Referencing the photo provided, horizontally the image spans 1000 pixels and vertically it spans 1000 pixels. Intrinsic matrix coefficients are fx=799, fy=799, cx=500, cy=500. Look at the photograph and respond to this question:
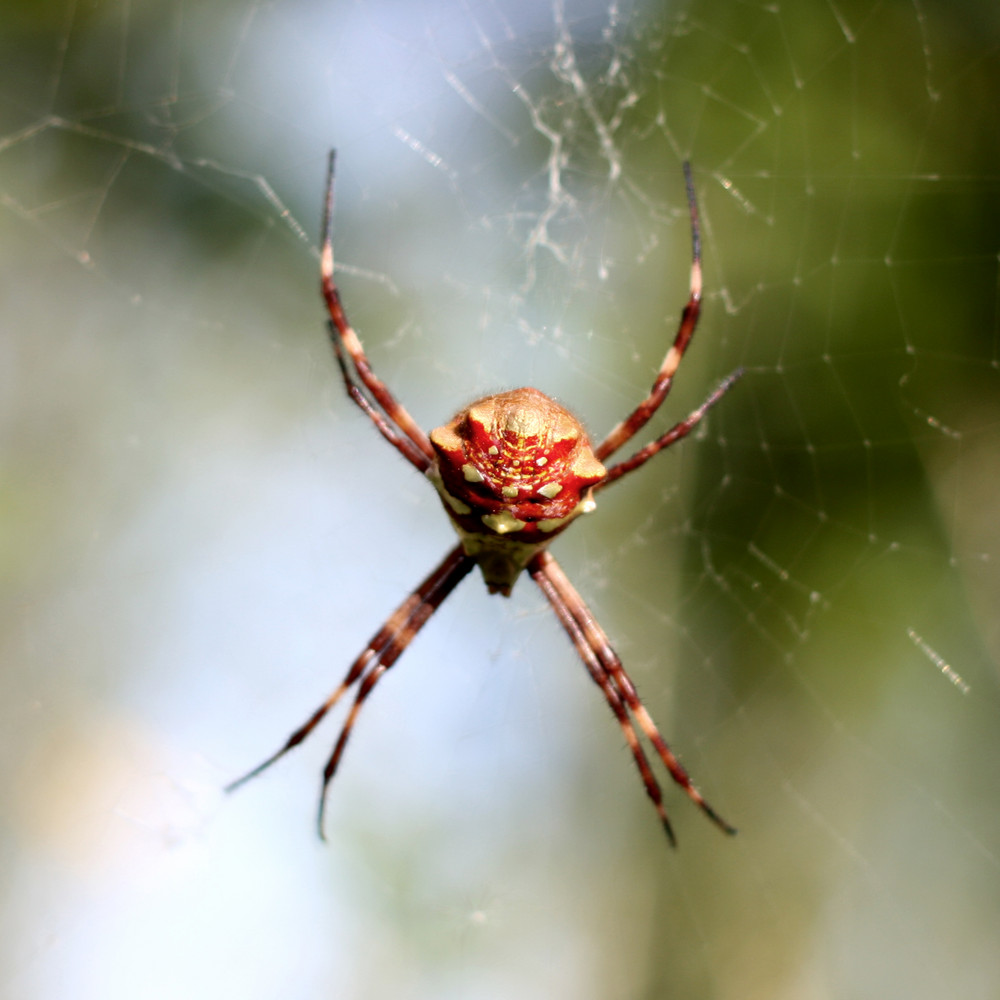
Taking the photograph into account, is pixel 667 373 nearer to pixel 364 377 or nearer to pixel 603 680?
pixel 364 377

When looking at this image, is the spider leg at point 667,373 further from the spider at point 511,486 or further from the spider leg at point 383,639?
the spider leg at point 383,639

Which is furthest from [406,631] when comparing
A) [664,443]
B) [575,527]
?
[575,527]

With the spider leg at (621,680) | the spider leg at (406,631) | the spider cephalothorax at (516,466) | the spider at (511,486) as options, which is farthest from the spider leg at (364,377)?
the spider leg at (621,680)

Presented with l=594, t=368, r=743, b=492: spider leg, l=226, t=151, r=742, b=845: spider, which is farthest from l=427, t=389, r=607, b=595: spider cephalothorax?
l=594, t=368, r=743, b=492: spider leg

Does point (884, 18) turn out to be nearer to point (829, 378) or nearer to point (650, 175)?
point (650, 175)

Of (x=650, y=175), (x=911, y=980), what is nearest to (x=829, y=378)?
(x=650, y=175)

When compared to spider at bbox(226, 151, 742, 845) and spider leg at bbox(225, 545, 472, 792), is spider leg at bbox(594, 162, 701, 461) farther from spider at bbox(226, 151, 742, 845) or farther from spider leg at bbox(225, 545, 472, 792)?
spider leg at bbox(225, 545, 472, 792)
